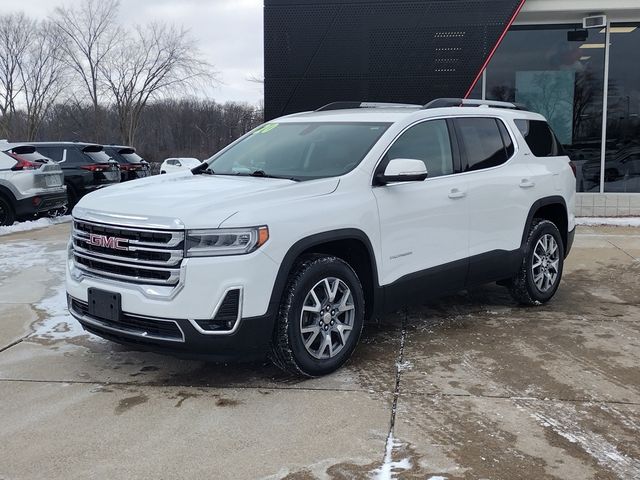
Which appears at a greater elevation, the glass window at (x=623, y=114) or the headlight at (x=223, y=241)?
the glass window at (x=623, y=114)

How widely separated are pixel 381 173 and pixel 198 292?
165cm

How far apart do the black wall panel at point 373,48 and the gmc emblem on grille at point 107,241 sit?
28.2 feet

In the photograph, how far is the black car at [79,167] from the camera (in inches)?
560

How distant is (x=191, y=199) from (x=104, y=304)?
86 cm

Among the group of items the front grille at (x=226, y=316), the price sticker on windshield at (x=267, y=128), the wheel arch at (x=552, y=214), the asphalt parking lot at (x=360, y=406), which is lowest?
the asphalt parking lot at (x=360, y=406)

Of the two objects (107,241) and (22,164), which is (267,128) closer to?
(107,241)

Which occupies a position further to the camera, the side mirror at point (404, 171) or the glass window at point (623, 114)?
the glass window at point (623, 114)

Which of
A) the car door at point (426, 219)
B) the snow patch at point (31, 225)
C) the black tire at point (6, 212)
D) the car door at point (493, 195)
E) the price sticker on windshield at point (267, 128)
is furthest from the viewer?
the black tire at point (6, 212)

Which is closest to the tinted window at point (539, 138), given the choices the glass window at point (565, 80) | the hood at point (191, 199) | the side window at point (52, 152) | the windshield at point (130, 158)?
the hood at point (191, 199)

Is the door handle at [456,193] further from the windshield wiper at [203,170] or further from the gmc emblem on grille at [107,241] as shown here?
the gmc emblem on grille at [107,241]

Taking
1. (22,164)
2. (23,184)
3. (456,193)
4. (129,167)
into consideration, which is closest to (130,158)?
(129,167)

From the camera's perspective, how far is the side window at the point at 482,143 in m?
5.45

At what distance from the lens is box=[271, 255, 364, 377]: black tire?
3.98 metres

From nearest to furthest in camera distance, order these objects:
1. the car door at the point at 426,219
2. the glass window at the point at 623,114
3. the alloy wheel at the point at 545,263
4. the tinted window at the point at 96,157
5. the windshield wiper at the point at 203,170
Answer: the car door at the point at 426,219 → the windshield wiper at the point at 203,170 → the alloy wheel at the point at 545,263 → the glass window at the point at 623,114 → the tinted window at the point at 96,157
